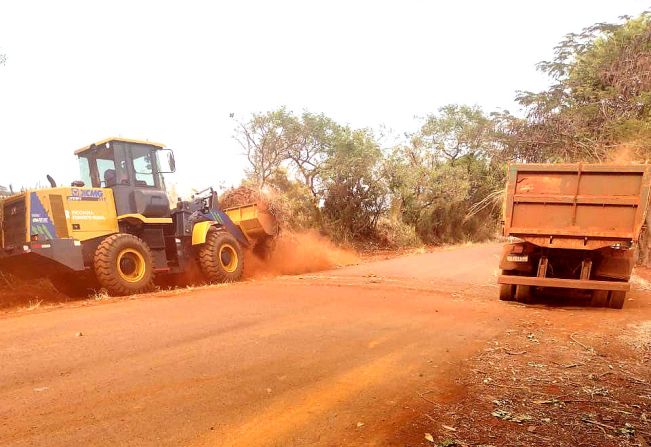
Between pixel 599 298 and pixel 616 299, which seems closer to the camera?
pixel 616 299

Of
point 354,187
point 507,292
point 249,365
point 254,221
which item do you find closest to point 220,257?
point 254,221

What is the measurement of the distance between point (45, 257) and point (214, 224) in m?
4.02

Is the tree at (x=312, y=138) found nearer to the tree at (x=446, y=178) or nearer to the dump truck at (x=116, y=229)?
the tree at (x=446, y=178)

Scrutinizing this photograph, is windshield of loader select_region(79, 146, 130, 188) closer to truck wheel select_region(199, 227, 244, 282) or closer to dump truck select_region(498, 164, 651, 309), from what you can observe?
truck wheel select_region(199, 227, 244, 282)

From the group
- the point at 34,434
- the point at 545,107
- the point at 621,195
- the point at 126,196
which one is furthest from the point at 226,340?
the point at 545,107

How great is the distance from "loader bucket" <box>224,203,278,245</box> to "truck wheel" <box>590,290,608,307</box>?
26.1ft

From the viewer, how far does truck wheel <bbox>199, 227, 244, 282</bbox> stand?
10.8 meters

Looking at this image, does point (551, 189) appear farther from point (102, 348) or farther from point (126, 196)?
point (126, 196)

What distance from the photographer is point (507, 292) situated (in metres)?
8.66

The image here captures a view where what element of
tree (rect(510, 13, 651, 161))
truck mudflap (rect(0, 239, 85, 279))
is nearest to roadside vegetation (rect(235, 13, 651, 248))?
tree (rect(510, 13, 651, 161))

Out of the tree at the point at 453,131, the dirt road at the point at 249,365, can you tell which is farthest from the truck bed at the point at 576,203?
the tree at the point at 453,131

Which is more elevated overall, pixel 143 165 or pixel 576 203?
pixel 143 165

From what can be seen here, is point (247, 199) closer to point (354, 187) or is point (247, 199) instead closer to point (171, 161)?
point (171, 161)

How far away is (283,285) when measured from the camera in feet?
32.5
